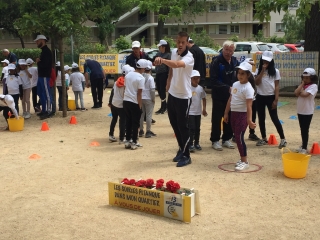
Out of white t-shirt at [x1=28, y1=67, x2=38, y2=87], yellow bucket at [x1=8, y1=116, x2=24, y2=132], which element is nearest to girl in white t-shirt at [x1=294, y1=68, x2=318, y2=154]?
yellow bucket at [x1=8, y1=116, x2=24, y2=132]

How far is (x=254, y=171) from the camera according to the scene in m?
6.70

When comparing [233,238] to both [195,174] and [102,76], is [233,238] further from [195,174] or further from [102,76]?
[102,76]

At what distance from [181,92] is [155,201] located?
2227 millimetres

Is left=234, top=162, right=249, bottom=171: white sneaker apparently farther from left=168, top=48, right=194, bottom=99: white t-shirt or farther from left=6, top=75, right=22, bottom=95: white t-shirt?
left=6, top=75, right=22, bottom=95: white t-shirt

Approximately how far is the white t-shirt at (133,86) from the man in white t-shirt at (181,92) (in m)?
1.05

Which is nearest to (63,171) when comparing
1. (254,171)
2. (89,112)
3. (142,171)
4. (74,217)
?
(142,171)

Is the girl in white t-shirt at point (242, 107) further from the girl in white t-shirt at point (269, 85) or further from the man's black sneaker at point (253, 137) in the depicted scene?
the man's black sneaker at point (253, 137)

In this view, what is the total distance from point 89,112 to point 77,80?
1.02m

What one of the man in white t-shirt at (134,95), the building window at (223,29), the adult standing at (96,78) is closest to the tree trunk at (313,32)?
the adult standing at (96,78)

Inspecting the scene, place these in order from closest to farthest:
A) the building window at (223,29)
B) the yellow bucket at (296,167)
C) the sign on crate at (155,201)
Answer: the sign on crate at (155,201), the yellow bucket at (296,167), the building window at (223,29)

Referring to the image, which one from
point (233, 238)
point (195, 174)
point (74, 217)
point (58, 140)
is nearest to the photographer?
point (233, 238)

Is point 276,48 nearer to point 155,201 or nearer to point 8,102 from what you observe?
point 8,102

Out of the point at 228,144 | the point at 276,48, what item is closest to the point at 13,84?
the point at 228,144

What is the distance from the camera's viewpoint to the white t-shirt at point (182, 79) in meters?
6.63
